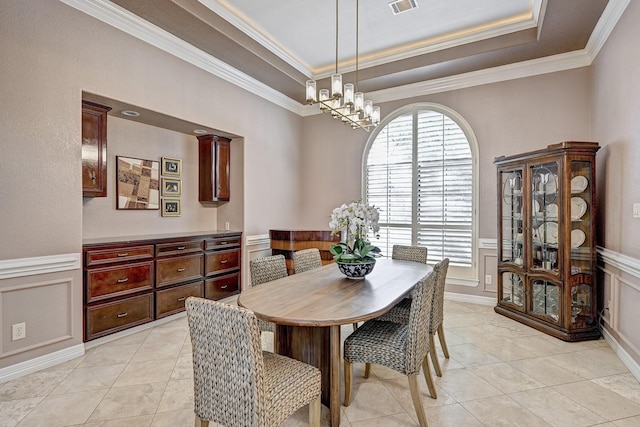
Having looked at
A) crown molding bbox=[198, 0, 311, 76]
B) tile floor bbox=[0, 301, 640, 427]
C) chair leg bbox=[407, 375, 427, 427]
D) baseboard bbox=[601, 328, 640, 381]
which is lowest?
tile floor bbox=[0, 301, 640, 427]

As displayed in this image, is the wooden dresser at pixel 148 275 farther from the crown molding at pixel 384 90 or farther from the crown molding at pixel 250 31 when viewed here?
the crown molding at pixel 250 31

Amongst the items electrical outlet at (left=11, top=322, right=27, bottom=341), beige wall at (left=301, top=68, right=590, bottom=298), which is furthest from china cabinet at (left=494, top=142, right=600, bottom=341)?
electrical outlet at (left=11, top=322, right=27, bottom=341)

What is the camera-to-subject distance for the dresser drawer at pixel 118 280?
303 cm

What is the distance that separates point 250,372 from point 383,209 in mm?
4094

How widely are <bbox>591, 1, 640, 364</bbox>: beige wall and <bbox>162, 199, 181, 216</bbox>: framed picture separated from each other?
15.6 ft

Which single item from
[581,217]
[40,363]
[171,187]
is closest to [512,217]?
[581,217]

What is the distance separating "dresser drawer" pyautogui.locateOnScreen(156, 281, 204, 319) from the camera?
3.62 m

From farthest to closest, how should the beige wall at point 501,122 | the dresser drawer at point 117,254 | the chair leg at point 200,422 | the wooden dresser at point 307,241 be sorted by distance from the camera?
the wooden dresser at point 307,241
the beige wall at point 501,122
the dresser drawer at point 117,254
the chair leg at point 200,422

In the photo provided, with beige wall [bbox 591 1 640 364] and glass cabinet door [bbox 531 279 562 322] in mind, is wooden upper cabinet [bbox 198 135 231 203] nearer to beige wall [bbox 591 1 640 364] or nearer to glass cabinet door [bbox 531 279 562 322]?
glass cabinet door [bbox 531 279 562 322]

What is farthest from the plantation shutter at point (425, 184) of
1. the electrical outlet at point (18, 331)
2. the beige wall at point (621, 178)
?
the electrical outlet at point (18, 331)

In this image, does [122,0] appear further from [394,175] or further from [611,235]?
[611,235]

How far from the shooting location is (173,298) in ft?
12.4

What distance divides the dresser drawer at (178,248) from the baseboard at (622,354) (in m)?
4.25

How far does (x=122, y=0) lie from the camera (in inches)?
117
